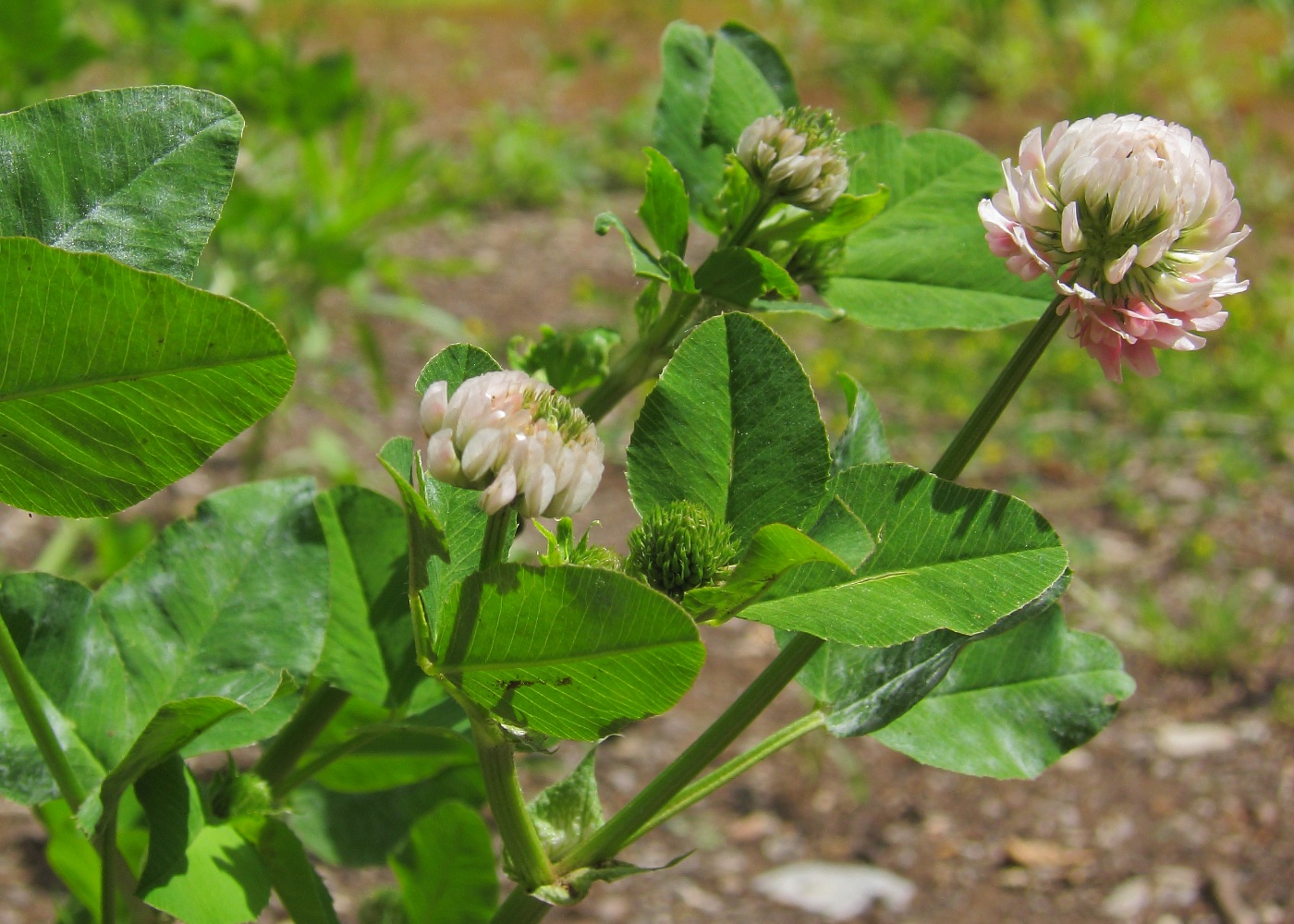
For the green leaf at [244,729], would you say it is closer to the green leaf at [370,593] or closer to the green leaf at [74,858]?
the green leaf at [370,593]

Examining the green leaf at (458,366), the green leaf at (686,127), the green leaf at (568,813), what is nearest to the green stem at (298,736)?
the green leaf at (568,813)

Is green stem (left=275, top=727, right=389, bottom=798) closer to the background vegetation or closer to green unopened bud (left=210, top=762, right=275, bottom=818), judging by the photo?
green unopened bud (left=210, top=762, right=275, bottom=818)

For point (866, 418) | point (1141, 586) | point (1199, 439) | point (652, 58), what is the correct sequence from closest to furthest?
point (866, 418) < point (1141, 586) < point (1199, 439) < point (652, 58)

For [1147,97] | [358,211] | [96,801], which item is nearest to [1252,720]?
[358,211]

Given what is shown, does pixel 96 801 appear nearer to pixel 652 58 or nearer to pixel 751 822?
pixel 751 822

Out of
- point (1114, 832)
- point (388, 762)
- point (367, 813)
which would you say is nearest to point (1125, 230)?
point (388, 762)
